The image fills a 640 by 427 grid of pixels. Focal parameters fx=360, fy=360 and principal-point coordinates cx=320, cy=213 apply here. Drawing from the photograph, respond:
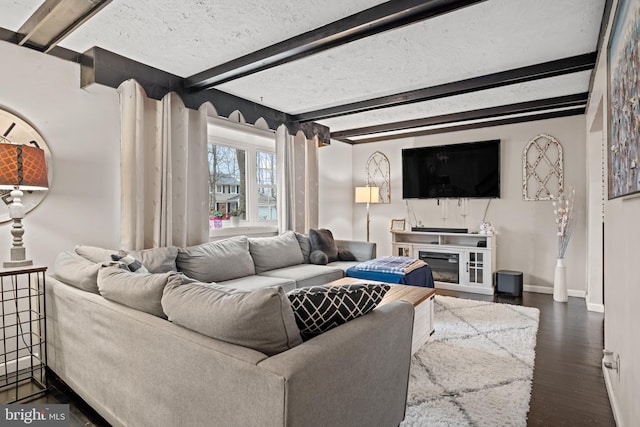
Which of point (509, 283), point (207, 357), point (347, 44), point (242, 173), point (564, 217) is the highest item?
point (347, 44)

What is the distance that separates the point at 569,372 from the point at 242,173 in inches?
149

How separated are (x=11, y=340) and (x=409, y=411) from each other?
2.76 meters

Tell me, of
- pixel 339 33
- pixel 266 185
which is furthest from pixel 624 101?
pixel 266 185

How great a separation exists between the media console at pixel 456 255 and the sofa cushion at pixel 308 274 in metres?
1.76

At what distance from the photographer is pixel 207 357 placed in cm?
126

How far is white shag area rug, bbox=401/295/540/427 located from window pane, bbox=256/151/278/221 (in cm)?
249

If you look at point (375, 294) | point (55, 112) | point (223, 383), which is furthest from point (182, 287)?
point (55, 112)

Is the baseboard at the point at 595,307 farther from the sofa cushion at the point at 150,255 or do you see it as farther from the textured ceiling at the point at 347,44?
the sofa cushion at the point at 150,255

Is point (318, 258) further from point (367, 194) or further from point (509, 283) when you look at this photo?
point (509, 283)

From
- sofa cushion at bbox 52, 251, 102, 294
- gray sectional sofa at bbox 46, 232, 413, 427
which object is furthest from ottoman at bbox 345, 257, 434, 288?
sofa cushion at bbox 52, 251, 102, 294

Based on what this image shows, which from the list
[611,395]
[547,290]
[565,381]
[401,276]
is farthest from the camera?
[547,290]

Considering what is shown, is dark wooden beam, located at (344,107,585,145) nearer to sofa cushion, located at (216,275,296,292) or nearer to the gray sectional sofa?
sofa cushion, located at (216,275,296,292)

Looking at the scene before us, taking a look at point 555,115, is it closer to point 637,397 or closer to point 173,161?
point 637,397

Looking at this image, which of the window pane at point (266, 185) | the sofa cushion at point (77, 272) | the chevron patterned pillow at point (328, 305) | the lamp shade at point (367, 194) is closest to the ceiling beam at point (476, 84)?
the window pane at point (266, 185)
